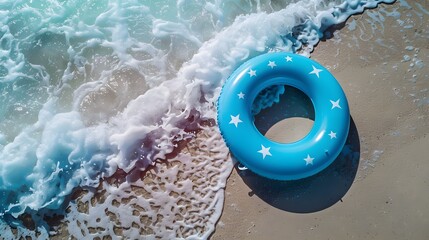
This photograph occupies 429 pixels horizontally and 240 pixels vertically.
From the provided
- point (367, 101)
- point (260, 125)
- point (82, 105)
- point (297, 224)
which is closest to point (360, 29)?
point (367, 101)

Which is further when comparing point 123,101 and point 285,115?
point 123,101

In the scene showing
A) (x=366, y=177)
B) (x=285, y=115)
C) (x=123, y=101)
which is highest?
(x=123, y=101)

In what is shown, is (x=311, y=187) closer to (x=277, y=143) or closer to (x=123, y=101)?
(x=277, y=143)

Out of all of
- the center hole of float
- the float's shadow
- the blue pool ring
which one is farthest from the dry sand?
the center hole of float

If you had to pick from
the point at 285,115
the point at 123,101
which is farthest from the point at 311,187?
the point at 123,101

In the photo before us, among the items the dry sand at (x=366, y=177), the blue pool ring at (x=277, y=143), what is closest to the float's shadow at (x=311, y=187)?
the dry sand at (x=366, y=177)

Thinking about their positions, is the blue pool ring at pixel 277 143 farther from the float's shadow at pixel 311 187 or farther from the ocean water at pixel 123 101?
the ocean water at pixel 123 101

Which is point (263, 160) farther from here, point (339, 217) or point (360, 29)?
point (360, 29)
